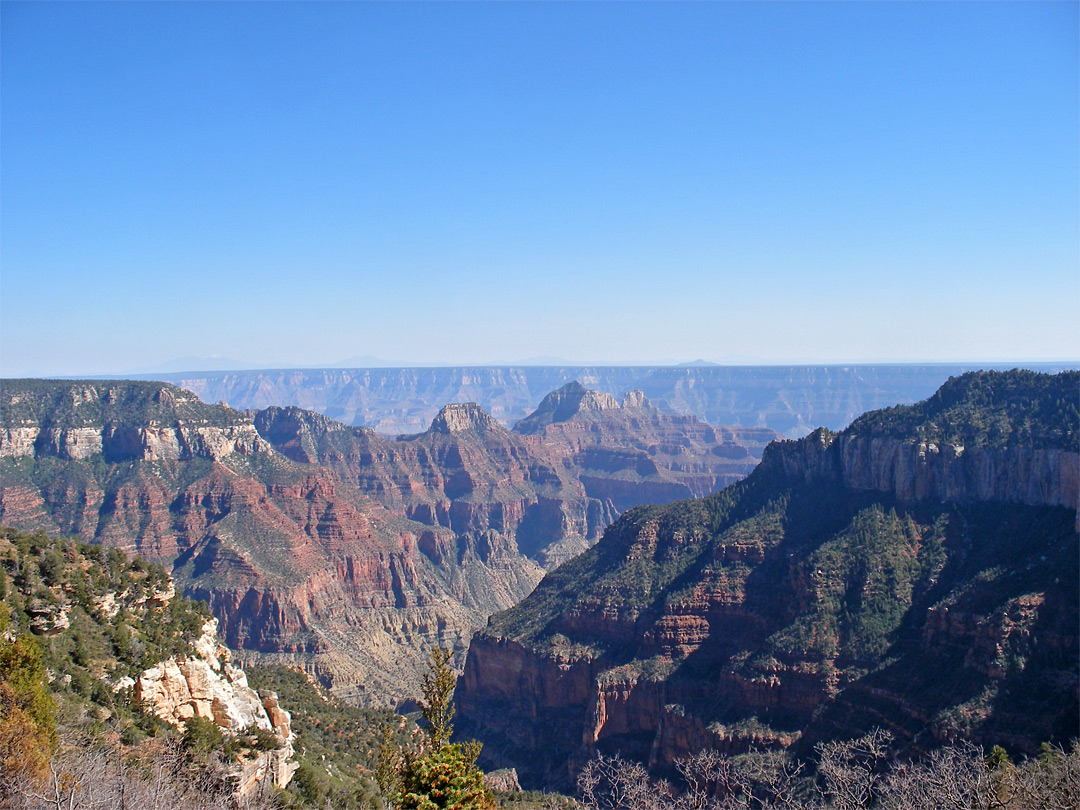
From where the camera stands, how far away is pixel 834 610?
67188 millimetres

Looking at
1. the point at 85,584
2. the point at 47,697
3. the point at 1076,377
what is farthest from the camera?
the point at 1076,377

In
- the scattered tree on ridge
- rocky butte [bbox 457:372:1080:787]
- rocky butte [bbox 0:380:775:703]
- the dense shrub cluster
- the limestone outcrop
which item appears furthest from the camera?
rocky butte [bbox 0:380:775:703]

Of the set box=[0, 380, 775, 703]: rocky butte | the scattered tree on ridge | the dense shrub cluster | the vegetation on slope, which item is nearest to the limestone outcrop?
the scattered tree on ridge

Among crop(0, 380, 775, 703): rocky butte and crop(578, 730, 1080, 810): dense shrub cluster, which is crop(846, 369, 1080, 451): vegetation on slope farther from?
crop(0, 380, 775, 703): rocky butte

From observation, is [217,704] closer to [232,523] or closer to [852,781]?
[852,781]

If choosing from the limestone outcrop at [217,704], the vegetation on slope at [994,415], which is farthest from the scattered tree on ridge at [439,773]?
the vegetation on slope at [994,415]

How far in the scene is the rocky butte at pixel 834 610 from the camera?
5547cm

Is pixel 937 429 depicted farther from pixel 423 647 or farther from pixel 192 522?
pixel 192 522

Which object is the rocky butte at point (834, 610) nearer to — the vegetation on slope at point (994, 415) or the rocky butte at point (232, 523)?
the vegetation on slope at point (994, 415)

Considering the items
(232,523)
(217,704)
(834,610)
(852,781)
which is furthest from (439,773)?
(232,523)

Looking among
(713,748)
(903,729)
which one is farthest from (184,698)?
(903,729)

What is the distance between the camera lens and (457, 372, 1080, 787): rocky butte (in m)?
55.5

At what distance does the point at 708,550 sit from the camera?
82438 millimetres

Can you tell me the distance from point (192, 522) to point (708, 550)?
288 ft
